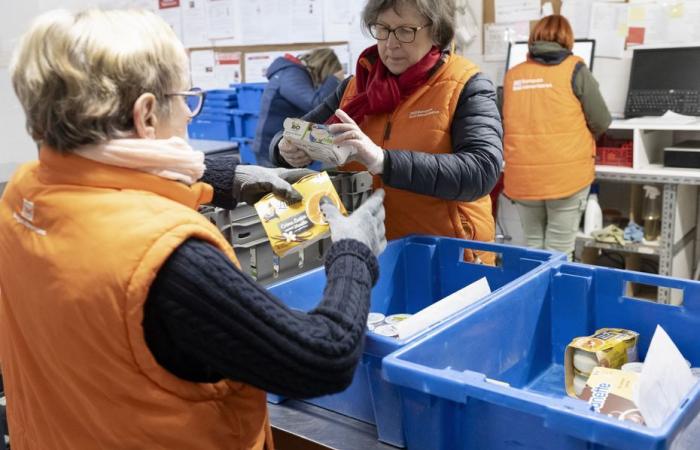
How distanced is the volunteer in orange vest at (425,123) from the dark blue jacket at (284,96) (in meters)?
2.18

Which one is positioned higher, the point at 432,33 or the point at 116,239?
the point at 432,33

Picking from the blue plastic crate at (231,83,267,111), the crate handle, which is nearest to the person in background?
the blue plastic crate at (231,83,267,111)

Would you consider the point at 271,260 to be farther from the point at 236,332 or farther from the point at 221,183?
the point at 236,332

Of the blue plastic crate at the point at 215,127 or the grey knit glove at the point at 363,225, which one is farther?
the blue plastic crate at the point at 215,127

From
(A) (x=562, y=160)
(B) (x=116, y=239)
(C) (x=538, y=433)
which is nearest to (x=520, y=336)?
(C) (x=538, y=433)

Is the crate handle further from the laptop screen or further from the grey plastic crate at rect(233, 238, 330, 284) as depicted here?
the laptop screen

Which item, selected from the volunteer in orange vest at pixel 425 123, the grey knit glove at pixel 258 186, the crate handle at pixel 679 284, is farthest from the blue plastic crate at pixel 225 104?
the crate handle at pixel 679 284

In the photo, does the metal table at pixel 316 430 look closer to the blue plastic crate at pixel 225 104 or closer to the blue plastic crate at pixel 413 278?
the blue plastic crate at pixel 413 278

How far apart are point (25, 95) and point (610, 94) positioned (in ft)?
11.8

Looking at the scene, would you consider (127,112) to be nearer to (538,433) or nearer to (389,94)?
(538,433)

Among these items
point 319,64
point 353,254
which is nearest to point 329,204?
point 353,254

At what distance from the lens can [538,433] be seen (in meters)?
0.83

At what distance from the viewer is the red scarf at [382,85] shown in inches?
59.7

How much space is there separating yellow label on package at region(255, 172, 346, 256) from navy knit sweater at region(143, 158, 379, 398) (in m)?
0.46
